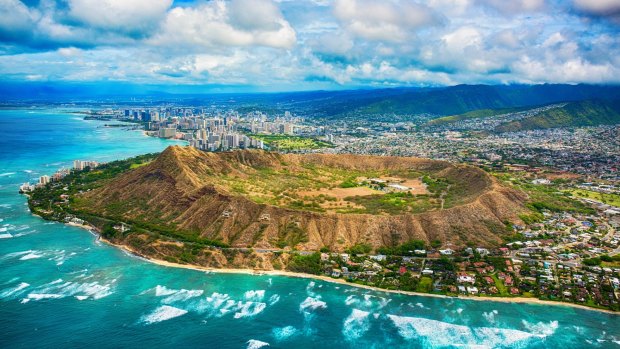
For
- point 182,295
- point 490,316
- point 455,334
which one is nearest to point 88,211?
point 182,295

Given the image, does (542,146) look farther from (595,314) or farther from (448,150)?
(595,314)

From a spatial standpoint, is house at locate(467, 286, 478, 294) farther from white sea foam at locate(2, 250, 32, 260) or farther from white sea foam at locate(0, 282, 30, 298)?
white sea foam at locate(2, 250, 32, 260)

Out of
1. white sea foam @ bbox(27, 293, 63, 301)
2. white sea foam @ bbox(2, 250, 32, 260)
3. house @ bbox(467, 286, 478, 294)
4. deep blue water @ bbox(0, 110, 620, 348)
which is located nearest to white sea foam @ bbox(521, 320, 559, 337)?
deep blue water @ bbox(0, 110, 620, 348)

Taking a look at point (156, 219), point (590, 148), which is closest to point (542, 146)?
point (590, 148)

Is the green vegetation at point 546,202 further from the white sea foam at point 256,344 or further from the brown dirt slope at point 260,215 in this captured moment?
the white sea foam at point 256,344

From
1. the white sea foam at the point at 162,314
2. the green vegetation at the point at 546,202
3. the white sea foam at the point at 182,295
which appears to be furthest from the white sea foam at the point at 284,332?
the green vegetation at the point at 546,202

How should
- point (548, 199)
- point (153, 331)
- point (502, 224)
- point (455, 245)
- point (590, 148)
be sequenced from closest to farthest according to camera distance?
point (153, 331) → point (455, 245) → point (502, 224) → point (548, 199) → point (590, 148)
